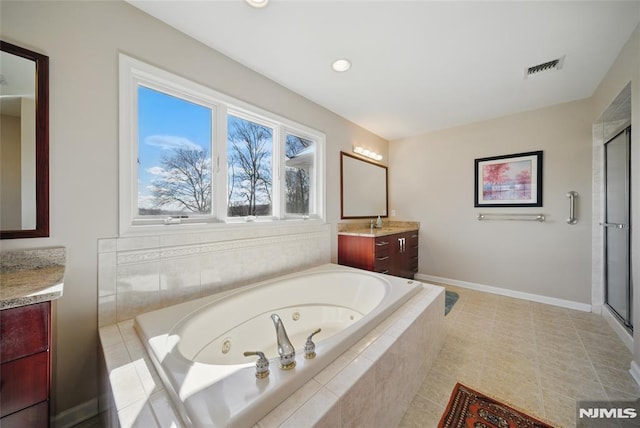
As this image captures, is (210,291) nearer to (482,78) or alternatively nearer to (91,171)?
(91,171)

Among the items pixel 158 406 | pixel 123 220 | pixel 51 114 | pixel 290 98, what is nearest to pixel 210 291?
pixel 123 220

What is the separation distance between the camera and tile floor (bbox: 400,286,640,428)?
53.7 inches

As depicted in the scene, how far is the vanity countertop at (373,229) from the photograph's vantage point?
285cm

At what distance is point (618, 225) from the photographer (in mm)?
2131

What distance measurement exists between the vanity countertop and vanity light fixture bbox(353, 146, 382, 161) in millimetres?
1050

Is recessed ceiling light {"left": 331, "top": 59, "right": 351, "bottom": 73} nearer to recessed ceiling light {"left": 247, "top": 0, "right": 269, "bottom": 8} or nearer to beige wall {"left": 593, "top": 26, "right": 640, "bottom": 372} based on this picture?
recessed ceiling light {"left": 247, "top": 0, "right": 269, "bottom": 8}

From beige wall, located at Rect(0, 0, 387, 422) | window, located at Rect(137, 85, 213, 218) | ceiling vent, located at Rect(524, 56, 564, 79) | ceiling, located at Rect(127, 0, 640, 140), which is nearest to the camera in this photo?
beige wall, located at Rect(0, 0, 387, 422)

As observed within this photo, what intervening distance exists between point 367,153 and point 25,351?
3.50 meters

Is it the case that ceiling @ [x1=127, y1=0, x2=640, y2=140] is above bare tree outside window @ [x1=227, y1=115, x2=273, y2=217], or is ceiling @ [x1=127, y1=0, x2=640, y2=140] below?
above

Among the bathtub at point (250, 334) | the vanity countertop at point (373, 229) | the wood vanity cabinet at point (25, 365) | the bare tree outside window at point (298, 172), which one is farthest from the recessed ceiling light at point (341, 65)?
the wood vanity cabinet at point (25, 365)

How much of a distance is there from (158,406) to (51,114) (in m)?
1.49

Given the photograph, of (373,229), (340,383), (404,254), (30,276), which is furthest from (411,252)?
(30,276)

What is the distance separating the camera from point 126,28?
1.42 m

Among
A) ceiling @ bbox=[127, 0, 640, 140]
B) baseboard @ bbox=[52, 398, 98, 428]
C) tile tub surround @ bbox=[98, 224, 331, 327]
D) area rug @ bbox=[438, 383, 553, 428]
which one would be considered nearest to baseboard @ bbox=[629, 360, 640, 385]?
area rug @ bbox=[438, 383, 553, 428]
